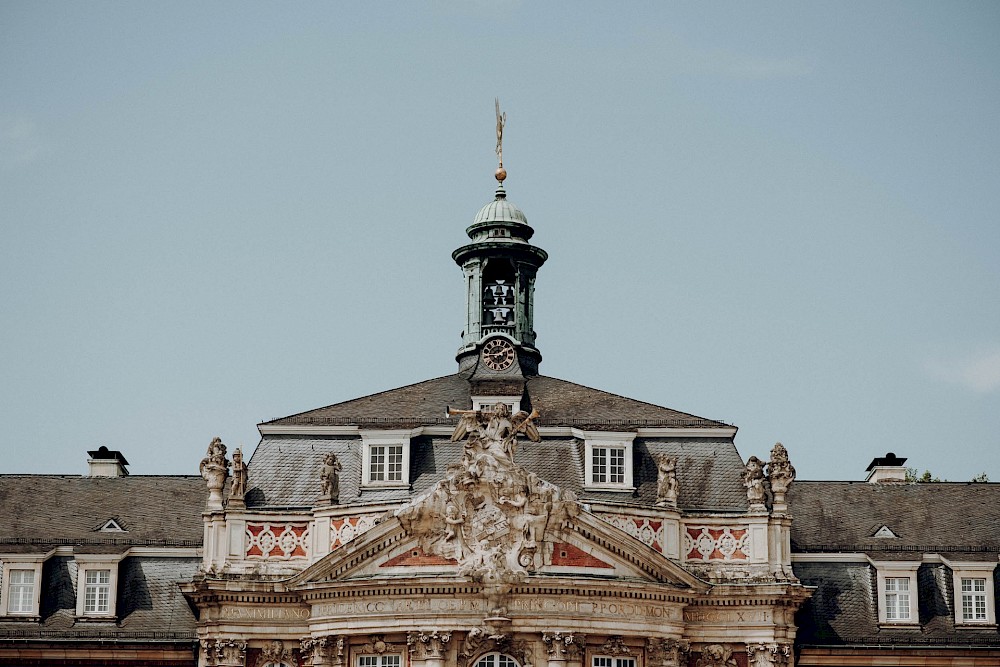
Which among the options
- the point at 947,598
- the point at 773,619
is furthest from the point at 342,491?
the point at 947,598

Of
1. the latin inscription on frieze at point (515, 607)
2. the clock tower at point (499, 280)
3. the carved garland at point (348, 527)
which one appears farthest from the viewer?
the clock tower at point (499, 280)

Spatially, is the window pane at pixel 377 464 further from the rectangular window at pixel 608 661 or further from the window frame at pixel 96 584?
the window frame at pixel 96 584

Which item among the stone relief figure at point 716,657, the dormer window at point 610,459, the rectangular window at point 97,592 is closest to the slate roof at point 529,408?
the dormer window at point 610,459

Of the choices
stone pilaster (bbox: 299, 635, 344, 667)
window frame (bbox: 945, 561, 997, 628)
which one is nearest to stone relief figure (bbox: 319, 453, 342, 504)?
stone pilaster (bbox: 299, 635, 344, 667)

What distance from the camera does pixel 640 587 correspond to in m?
69.3

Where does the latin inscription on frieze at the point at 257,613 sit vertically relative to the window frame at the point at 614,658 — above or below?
above

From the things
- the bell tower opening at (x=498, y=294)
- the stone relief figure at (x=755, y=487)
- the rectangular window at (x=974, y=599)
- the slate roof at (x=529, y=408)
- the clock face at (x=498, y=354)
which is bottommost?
the rectangular window at (x=974, y=599)

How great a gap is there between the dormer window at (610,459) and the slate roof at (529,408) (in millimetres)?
415

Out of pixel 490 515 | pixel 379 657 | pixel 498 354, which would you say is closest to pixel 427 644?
pixel 379 657

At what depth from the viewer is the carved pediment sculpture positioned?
227ft

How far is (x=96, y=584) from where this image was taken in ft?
242

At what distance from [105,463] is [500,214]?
17768 millimetres

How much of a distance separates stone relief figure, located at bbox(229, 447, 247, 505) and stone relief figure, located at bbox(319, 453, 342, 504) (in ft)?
8.53

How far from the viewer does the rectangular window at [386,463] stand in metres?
72.1
